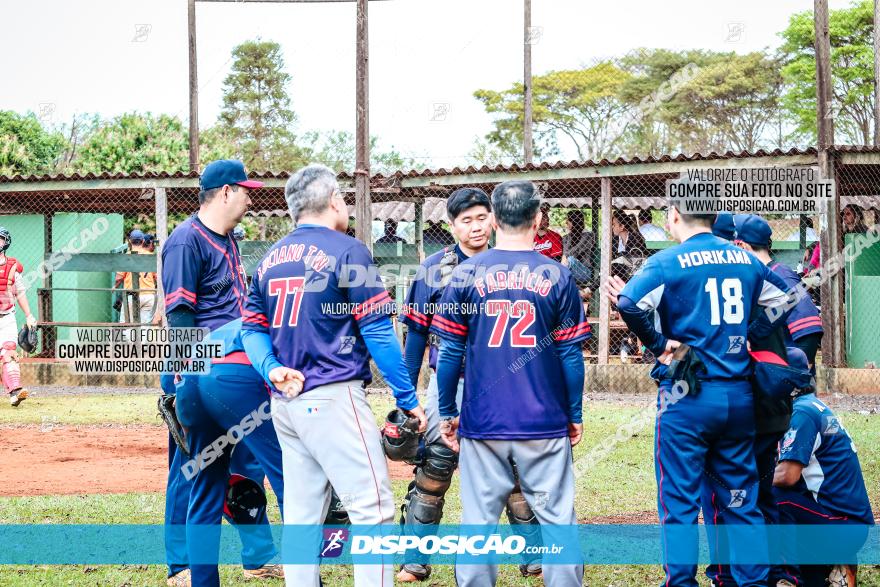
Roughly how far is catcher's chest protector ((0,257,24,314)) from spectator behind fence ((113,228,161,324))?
112 inches

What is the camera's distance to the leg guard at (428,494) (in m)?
5.66

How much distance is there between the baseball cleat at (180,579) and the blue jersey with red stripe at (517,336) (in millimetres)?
1907

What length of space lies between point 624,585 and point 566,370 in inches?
58.6

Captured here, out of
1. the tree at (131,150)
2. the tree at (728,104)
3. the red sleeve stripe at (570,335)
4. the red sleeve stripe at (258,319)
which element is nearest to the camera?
the red sleeve stripe at (570,335)

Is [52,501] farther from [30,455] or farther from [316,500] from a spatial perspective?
[316,500]

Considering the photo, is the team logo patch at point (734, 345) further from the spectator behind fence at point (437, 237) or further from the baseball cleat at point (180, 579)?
the spectator behind fence at point (437, 237)

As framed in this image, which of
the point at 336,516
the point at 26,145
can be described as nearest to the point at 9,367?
the point at 336,516

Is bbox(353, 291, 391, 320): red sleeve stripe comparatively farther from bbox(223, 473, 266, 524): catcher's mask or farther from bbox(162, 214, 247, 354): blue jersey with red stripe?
bbox(223, 473, 266, 524): catcher's mask

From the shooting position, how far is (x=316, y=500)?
455 cm

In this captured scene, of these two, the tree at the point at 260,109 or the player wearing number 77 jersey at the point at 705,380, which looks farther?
the tree at the point at 260,109

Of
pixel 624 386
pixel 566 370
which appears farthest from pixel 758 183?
pixel 566 370

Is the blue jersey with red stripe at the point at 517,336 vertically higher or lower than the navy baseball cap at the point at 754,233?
lower

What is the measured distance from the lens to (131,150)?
26969 millimetres

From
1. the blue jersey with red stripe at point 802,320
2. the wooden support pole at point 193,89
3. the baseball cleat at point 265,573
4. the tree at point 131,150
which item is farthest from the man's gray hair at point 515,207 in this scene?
the tree at point 131,150
